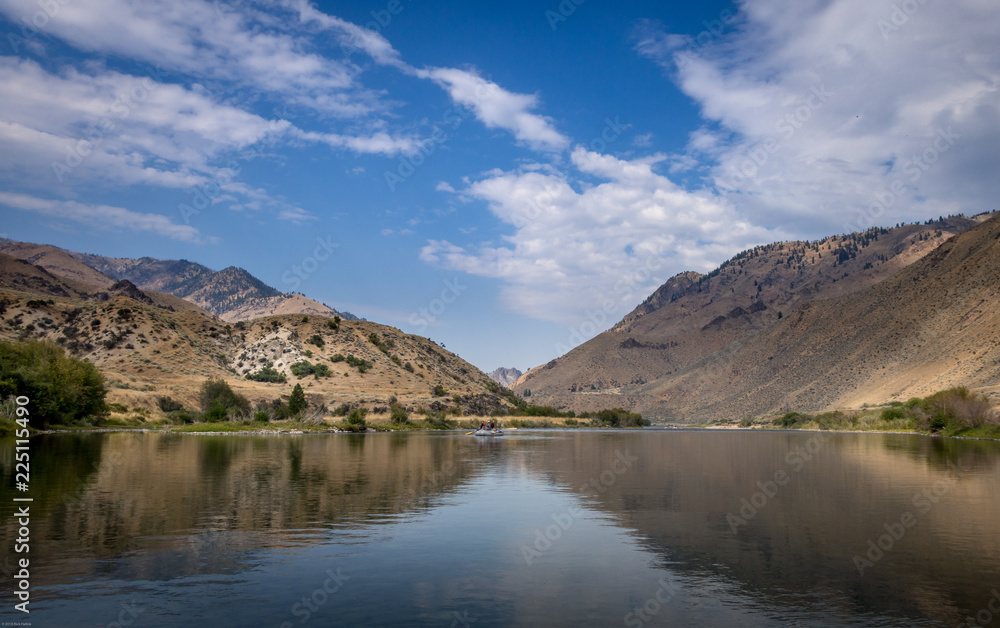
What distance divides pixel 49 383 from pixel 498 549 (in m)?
56.9

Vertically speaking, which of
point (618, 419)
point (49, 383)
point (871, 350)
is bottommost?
point (618, 419)

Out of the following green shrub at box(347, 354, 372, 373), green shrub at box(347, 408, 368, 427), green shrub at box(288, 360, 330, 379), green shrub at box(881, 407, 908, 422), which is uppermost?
green shrub at box(347, 354, 372, 373)

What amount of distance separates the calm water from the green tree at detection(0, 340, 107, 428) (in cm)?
2715

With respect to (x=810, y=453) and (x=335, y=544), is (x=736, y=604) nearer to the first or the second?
(x=335, y=544)

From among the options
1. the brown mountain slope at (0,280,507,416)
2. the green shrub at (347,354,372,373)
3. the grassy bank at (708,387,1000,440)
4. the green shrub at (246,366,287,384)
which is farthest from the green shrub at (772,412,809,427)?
the green shrub at (246,366,287,384)

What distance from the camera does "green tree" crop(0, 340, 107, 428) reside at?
53625mm

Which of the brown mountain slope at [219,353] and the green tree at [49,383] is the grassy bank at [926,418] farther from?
the green tree at [49,383]

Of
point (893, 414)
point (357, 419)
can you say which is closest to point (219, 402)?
point (357, 419)

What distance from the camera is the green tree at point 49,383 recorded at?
176ft

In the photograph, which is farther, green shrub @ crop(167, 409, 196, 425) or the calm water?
green shrub @ crop(167, 409, 196, 425)

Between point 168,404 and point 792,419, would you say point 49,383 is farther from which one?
point 792,419

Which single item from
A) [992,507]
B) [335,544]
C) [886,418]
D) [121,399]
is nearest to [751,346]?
[886,418]

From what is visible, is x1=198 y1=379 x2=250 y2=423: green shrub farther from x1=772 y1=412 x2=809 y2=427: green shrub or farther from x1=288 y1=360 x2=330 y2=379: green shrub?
x1=772 y1=412 x2=809 y2=427: green shrub

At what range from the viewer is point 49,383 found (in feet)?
188
